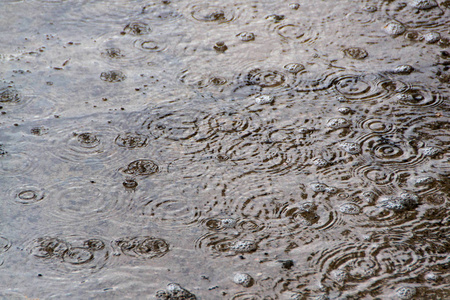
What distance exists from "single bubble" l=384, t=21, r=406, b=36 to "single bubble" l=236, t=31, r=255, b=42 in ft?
3.09

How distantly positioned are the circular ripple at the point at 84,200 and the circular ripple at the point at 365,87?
1.49 m

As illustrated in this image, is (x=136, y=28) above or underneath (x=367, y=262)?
above

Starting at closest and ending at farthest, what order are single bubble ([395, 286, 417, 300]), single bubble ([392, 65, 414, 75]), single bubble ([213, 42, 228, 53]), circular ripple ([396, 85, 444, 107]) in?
single bubble ([395, 286, 417, 300])
circular ripple ([396, 85, 444, 107])
single bubble ([392, 65, 414, 75])
single bubble ([213, 42, 228, 53])

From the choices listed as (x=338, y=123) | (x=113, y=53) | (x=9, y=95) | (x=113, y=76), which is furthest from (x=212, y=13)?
(x=9, y=95)

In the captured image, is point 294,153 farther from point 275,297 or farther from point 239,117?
point 275,297

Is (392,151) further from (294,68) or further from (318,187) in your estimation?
(294,68)

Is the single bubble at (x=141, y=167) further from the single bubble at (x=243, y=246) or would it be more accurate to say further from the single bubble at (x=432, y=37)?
the single bubble at (x=432, y=37)

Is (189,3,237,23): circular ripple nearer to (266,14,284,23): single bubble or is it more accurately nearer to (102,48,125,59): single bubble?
(266,14,284,23): single bubble

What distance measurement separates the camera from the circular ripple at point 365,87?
2930mm

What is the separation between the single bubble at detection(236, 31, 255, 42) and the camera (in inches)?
133

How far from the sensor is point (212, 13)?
361cm

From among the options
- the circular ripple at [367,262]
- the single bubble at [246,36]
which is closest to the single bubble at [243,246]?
the circular ripple at [367,262]

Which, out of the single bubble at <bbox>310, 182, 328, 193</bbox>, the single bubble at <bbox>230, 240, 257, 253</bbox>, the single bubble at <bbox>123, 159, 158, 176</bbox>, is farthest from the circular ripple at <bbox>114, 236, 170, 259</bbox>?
the single bubble at <bbox>310, 182, 328, 193</bbox>

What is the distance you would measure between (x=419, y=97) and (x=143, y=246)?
6.10 feet
